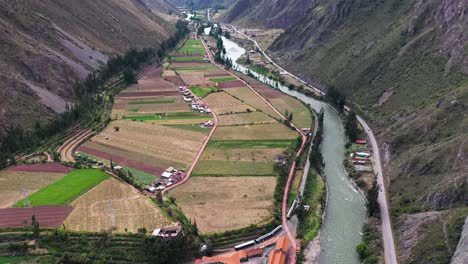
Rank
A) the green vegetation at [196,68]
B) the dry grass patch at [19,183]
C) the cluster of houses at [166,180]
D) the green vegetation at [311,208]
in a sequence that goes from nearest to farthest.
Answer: the green vegetation at [311,208] < the dry grass patch at [19,183] < the cluster of houses at [166,180] < the green vegetation at [196,68]

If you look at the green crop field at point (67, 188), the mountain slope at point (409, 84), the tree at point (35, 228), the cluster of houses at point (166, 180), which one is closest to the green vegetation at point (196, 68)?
the mountain slope at point (409, 84)

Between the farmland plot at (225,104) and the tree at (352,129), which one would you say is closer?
the tree at (352,129)

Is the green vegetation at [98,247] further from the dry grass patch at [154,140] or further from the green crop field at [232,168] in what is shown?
the dry grass patch at [154,140]

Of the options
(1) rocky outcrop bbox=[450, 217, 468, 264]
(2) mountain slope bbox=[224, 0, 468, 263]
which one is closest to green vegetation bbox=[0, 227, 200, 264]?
(2) mountain slope bbox=[224, 0, 468, 263]

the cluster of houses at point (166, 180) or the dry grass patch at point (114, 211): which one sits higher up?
the cluster of houses at point (166, 180)

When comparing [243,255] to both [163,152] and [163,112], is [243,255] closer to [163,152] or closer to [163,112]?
[163,152]

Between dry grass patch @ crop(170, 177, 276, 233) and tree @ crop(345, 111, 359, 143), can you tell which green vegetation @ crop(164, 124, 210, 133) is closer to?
dry grass patch @ crop(170, 177, 276, 233)
